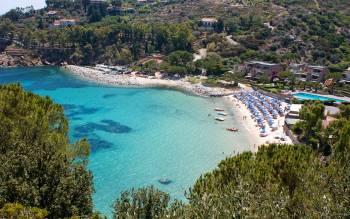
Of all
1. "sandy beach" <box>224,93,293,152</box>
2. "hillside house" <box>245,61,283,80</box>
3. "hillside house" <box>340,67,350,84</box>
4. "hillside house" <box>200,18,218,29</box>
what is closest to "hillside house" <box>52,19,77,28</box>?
"hillside house" <box>200,18,218,29</box>

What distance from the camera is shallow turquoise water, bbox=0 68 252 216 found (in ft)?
136

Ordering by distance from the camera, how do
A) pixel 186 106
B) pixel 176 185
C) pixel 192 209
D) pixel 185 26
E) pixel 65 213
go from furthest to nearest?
pixel 185 26 → pixel 186 106 → pixel 176 185 → pixel 65 213 → pixel 192 209

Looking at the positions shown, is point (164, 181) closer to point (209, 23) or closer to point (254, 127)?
point (254, 127)

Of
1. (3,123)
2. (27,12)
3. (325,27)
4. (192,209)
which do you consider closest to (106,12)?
(27,12)

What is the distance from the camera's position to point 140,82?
285 ft

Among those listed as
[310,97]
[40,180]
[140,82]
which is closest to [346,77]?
[310,97]

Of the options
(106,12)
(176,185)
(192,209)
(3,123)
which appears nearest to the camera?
(192,209)

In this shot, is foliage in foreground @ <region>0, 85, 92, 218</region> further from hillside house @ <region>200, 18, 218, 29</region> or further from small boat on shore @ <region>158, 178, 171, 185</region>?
hillside house @ <region>200, 18, 218, 29</region>

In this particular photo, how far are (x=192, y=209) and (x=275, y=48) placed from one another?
8869 centimetres

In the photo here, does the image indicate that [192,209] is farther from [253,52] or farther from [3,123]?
[253,52]

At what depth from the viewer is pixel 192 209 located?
1614 centimetres

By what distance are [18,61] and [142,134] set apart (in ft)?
210

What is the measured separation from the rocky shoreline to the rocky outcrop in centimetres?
1341

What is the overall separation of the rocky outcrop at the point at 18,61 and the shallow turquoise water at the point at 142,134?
18587 millimetres
